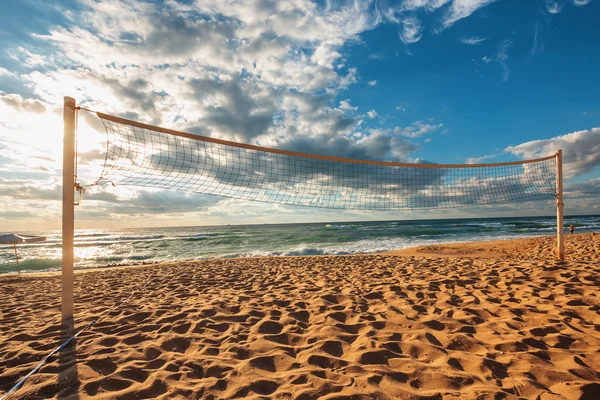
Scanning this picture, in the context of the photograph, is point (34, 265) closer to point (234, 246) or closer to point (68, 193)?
point (234, 246)

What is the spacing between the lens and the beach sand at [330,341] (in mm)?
2020

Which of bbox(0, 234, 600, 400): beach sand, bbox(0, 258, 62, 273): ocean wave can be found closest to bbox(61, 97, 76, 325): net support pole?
bbox(0, 234, 600, 400): beach sand

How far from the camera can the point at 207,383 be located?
6.87 feet

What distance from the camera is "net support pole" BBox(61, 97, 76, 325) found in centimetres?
319

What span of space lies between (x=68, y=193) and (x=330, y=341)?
3.25 meters

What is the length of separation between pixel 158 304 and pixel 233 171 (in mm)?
3356

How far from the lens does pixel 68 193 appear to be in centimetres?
321

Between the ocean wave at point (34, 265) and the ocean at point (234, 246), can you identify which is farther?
the ocean at point (234, 246)

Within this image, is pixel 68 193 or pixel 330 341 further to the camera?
pixel 68 193

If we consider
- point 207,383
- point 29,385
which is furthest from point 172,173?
point 207,383

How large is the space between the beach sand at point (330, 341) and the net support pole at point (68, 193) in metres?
0.65

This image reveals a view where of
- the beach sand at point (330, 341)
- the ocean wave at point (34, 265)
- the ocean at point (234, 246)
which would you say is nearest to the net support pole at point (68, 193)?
the beach sand at point (330, 341)

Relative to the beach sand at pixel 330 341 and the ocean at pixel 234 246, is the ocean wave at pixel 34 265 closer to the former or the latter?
the ocean at pixel 234 246

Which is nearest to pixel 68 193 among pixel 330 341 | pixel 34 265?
pixel 330 341
